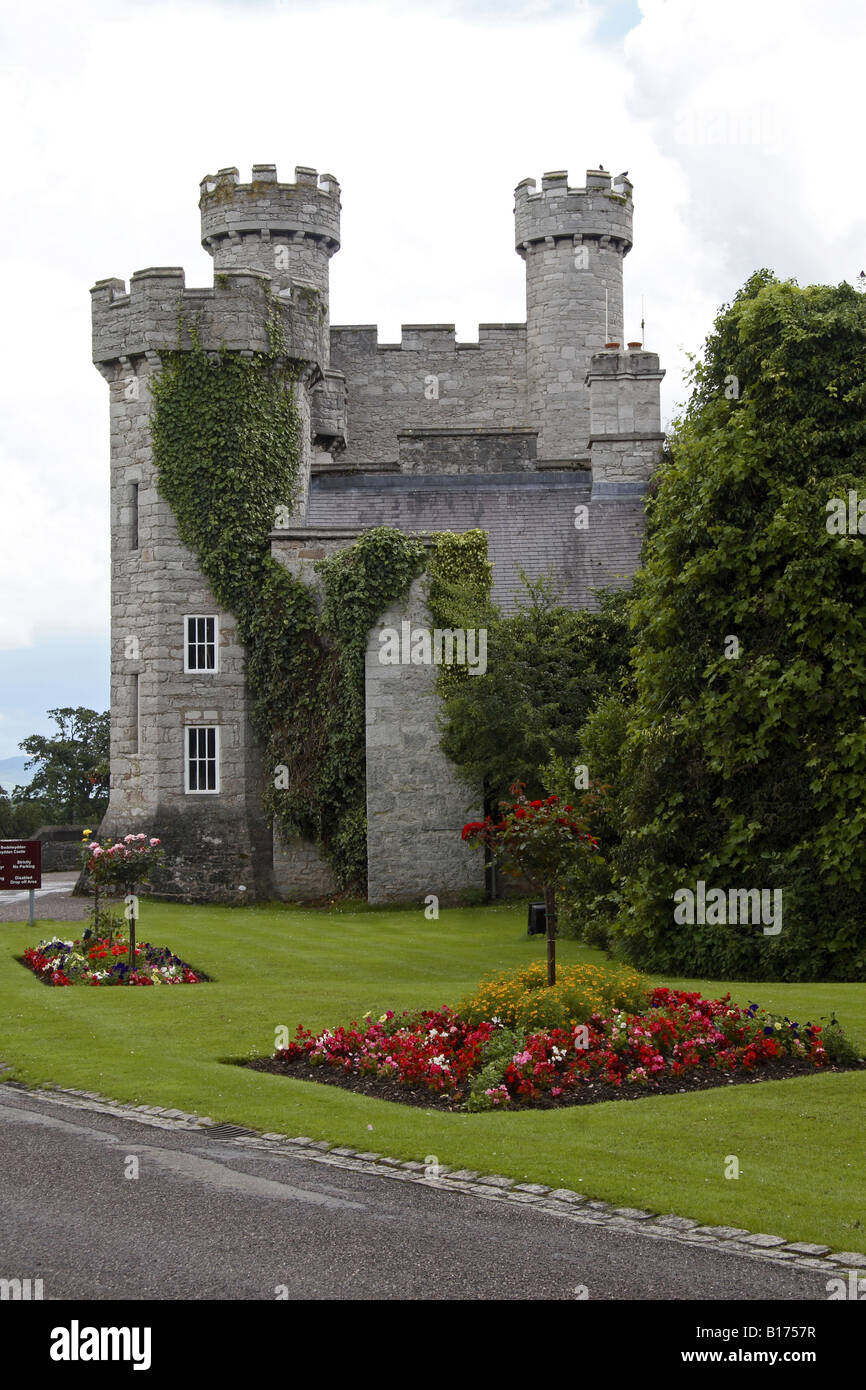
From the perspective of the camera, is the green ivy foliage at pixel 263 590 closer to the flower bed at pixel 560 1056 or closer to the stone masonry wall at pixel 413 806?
the stone masonry wall at pixel 413 806

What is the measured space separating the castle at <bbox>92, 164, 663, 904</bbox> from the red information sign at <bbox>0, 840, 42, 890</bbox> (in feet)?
17.6

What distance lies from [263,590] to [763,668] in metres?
13.6

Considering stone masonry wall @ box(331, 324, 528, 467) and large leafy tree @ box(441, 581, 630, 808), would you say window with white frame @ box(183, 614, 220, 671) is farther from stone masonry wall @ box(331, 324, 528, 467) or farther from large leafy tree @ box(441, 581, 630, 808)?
stone masonry wall @ box(331, 324, 528, 467)

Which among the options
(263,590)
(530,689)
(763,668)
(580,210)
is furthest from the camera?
(580,210)

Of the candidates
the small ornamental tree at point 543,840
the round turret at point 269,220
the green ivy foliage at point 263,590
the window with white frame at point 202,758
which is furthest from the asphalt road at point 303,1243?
the round turret at point 269,220

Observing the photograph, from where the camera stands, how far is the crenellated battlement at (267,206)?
39.9 m

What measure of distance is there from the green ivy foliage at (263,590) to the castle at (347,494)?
38 centimetres

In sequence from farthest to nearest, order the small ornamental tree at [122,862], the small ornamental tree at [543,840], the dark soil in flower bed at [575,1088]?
the small ornamental tree at [122,862]
the small ornamental tree at [543,840]
the dark soil in flower bed at [575,1088]

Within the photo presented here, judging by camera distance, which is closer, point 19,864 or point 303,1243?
point 303,1243

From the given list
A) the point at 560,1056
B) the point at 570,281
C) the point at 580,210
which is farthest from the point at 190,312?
the point at 560,1056

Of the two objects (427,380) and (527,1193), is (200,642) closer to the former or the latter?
(427,380)

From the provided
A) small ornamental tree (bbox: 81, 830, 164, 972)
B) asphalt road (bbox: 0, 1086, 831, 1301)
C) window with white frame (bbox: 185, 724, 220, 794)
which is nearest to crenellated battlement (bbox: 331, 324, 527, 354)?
window with white frame (bbox: 185, 724, 220, 794)

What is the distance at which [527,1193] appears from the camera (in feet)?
29.2
